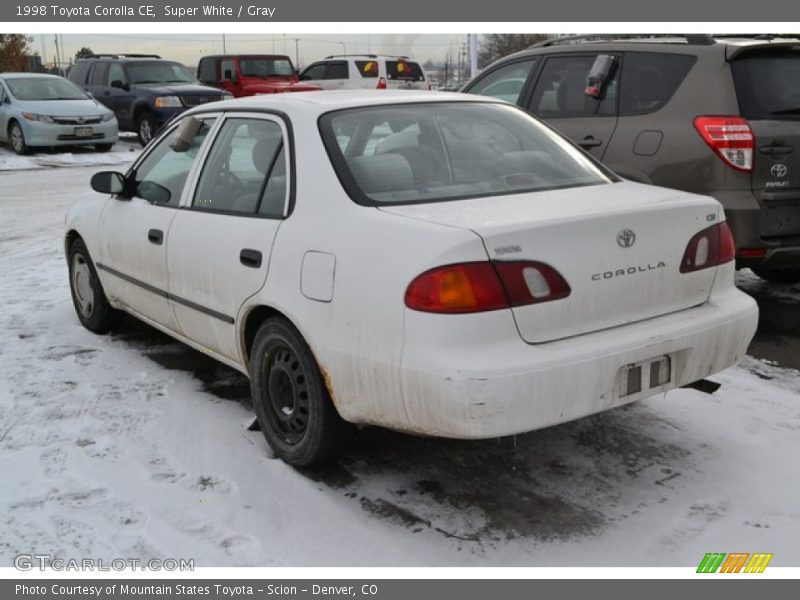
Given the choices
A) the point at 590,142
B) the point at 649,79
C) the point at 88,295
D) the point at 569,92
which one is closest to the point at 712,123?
the point at 649,79

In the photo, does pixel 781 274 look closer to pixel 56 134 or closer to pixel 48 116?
pixel 56 134

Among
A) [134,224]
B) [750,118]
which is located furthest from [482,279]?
[750,118]

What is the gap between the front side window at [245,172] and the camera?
13.8 ft

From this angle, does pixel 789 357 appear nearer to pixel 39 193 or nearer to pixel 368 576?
pixel 368 576

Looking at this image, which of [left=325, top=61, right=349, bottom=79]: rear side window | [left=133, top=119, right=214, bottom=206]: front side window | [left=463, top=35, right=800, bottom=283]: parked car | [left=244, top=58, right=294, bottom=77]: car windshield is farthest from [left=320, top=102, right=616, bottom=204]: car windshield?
[left=325, top=61, right=349, bottom=79]: rear side window

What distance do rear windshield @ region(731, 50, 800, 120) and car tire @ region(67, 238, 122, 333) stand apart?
4.21 metres

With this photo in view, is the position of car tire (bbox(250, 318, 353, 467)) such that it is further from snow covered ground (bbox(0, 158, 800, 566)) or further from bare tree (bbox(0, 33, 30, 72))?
bare tree (bbox(0, 33, 30, 72))

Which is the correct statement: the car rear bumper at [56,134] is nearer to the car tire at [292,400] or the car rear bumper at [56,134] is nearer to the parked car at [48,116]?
the parked car at [48,116]

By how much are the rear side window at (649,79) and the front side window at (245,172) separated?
293cm

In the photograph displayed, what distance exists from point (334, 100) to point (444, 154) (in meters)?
0.61

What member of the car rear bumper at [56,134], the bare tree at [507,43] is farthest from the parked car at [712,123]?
the bare tree at [507,43]

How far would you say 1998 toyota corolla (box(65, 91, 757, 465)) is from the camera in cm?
328

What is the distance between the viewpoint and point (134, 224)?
207 inches

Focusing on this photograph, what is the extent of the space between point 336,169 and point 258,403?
3.64ft
